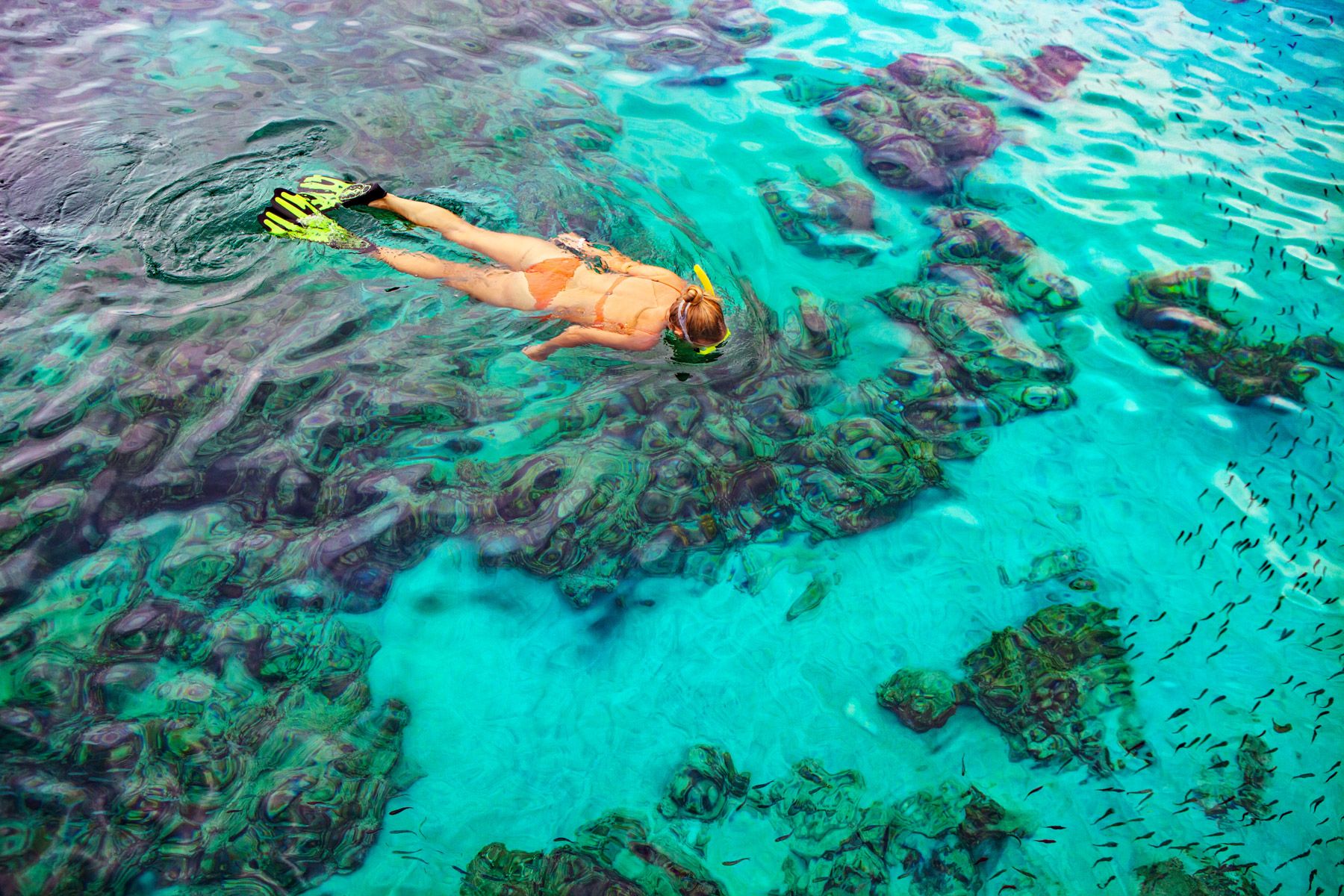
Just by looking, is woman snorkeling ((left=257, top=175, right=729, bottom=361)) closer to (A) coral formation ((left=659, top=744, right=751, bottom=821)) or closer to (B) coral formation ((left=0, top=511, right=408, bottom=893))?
(B) coral formation ((left=0, top=511, right=408, bottom=893))

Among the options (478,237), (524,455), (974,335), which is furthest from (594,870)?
(974,335)

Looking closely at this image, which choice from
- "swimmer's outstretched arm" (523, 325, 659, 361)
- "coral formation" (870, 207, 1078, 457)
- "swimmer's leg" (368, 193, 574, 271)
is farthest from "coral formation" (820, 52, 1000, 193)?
"swimmer's leg" (368, 193, 574, 271)

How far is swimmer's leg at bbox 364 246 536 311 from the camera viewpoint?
5242mm

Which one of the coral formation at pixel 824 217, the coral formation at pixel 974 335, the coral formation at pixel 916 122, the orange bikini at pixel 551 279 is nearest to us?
the orange bikini at pixel 551 279

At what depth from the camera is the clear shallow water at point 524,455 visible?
3.69m

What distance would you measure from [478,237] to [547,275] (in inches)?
27.1

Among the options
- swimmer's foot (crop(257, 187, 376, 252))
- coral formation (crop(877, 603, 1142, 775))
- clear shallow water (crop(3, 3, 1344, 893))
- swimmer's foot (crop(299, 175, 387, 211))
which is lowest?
coral formation (crop(877, 603, 1142, 775))

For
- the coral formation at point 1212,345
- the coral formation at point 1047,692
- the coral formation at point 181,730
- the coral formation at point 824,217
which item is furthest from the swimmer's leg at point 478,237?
the coral formation at point 1212,345

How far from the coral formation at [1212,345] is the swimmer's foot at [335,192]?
5487 millimetres

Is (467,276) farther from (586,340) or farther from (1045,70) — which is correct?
(1045,70)

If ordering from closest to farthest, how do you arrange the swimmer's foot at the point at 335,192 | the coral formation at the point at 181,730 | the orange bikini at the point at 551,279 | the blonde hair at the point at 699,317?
1. the coral formation at the point at 181,730
2. the blonde hair at the point at 699,317
3. the orange bikini at the point at 551,279
4. the swimmer's foot at the point at 335,192

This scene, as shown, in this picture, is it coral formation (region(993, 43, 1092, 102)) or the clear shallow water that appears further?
coral formation (region(993, 43, 1092, 102))

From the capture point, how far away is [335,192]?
567 cm

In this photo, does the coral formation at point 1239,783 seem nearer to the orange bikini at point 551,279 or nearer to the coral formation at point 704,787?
the coral formation at point 704,787
